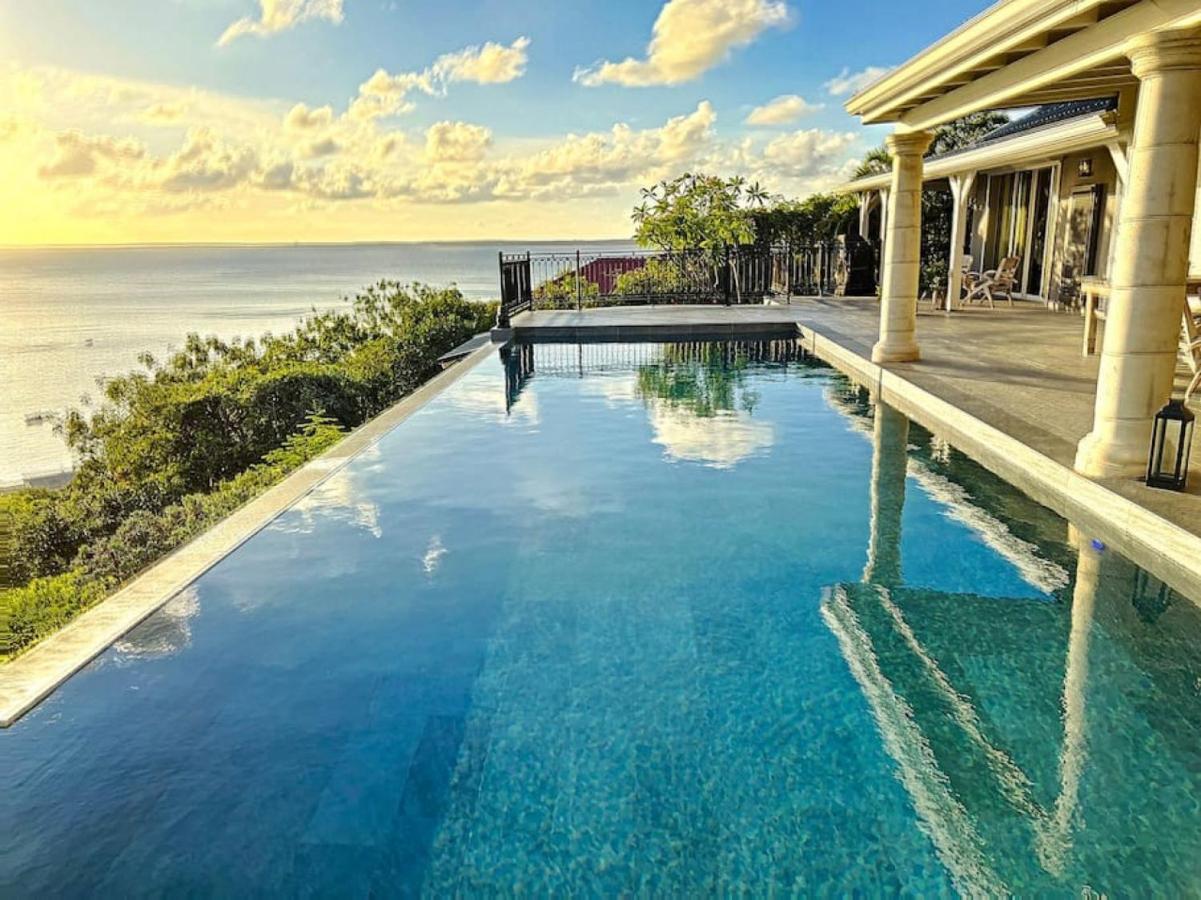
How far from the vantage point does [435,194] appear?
50500 mm

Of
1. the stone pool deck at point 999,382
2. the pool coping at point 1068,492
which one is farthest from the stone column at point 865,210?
the pool coping at point 1068,492

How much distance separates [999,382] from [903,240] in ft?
7.19

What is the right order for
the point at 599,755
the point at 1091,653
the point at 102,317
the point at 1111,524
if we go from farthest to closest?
the point at 102,317, the point at 1111,524, the point at 1091,653, the point at 599,755

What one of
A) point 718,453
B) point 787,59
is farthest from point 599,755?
point 787,59

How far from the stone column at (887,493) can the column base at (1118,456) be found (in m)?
1.26

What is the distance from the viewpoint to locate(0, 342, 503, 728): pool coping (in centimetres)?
376

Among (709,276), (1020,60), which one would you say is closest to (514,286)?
(709,276)

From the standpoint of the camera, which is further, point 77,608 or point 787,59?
point 787,59

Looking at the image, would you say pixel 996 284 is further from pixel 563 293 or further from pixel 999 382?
pixel 563 293

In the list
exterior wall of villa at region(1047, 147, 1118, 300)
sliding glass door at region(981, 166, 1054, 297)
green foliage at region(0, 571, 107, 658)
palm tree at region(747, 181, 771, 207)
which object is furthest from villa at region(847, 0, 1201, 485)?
palm tree at region(747, 181, 771, 207)

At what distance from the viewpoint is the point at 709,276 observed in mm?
19453

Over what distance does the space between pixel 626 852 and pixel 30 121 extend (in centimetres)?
5610

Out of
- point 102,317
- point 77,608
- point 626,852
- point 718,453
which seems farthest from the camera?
point 102,317

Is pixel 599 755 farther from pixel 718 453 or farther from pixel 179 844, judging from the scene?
pixel 718 453
